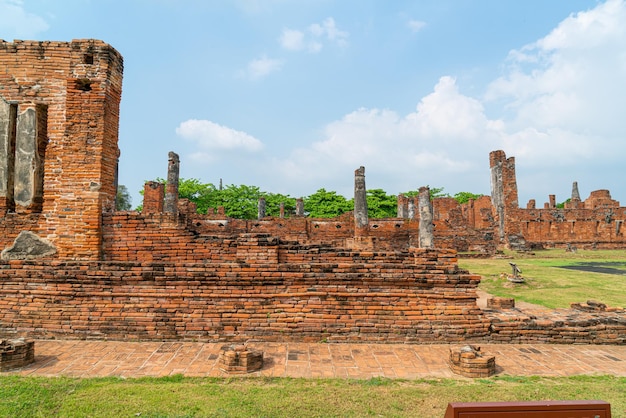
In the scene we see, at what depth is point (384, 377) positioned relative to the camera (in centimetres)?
396

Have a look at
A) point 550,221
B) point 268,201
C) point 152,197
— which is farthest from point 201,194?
point 550,221

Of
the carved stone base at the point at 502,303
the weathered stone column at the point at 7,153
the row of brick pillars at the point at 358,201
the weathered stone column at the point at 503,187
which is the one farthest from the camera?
the weathered stone column at the point at 503,187

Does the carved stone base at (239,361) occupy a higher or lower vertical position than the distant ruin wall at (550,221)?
→ lower

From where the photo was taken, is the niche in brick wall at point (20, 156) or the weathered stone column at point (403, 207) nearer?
the niche in brick wall at point (20, 156)

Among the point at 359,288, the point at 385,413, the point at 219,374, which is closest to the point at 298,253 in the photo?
the point at 359,288

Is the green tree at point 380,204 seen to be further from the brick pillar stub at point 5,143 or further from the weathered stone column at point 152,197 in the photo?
the brick pillar stub at point 5,143

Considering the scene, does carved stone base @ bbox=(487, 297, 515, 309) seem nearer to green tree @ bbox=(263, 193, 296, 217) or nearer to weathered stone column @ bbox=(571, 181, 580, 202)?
green tree @ bbox=(263, 193, 296, 217)

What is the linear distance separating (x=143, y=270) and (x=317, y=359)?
2870mm

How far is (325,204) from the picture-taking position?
40.0m

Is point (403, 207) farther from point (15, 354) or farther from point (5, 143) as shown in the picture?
point (15, 354)

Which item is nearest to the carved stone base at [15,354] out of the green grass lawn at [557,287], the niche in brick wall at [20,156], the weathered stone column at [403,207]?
the niche in brick wall at [20,156]

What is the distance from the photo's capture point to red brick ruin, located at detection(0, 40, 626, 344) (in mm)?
5207

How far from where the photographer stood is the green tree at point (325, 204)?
1545 inches

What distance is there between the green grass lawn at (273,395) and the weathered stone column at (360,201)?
625 inches
